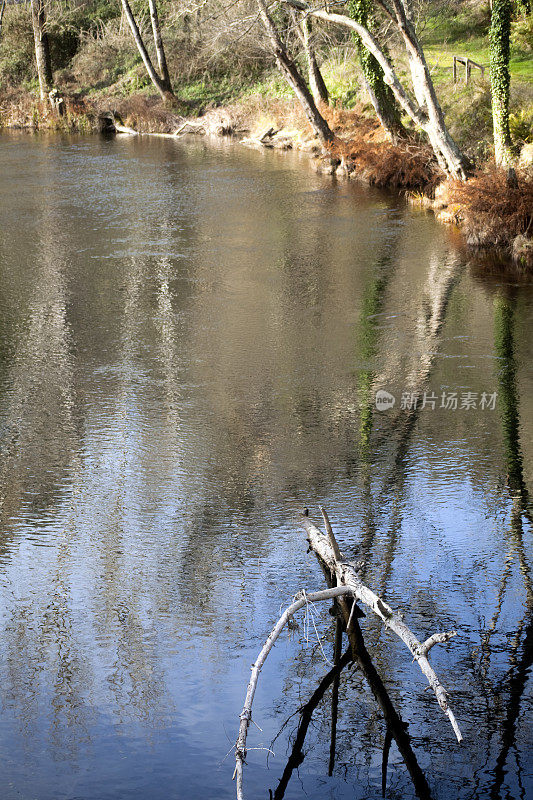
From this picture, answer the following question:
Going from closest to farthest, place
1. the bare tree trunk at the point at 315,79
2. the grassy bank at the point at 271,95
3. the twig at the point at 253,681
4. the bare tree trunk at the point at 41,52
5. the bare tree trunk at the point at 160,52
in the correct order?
the twig at the point at 253,681 → the grassy bank at the point at 271,95 → the bare tree trunk at the point at 315,79 → the bare tree trunk at the point at 160,52 → the bare tree trunk at the point at 41,52

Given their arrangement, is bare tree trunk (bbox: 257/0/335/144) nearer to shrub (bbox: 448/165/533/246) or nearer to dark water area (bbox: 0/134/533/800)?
shrub (bbox: 448/165/533/246)

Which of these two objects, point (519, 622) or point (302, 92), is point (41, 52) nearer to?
point (302, 92)

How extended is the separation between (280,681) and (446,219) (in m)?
14.2

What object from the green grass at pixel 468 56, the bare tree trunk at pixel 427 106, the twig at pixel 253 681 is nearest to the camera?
the twig at pixel 253 681

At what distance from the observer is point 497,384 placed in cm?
1042

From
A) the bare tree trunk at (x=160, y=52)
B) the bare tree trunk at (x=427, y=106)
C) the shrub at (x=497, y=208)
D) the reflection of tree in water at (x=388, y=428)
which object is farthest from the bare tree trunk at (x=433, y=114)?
the bare tree trunk at (x=160, y=52)

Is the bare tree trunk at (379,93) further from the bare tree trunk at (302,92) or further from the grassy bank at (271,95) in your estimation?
the bare tree trunk at (302,92)

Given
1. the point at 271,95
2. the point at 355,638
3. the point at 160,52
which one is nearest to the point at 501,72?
the point at 355,638

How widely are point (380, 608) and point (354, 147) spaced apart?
20387 mm

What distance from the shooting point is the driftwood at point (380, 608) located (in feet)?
14.3

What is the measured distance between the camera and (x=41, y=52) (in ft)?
133

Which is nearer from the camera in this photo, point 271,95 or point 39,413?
point 39,413

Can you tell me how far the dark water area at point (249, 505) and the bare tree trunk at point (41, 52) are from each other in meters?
27.0

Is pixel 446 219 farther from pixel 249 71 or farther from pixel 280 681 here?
pixel 249 71
